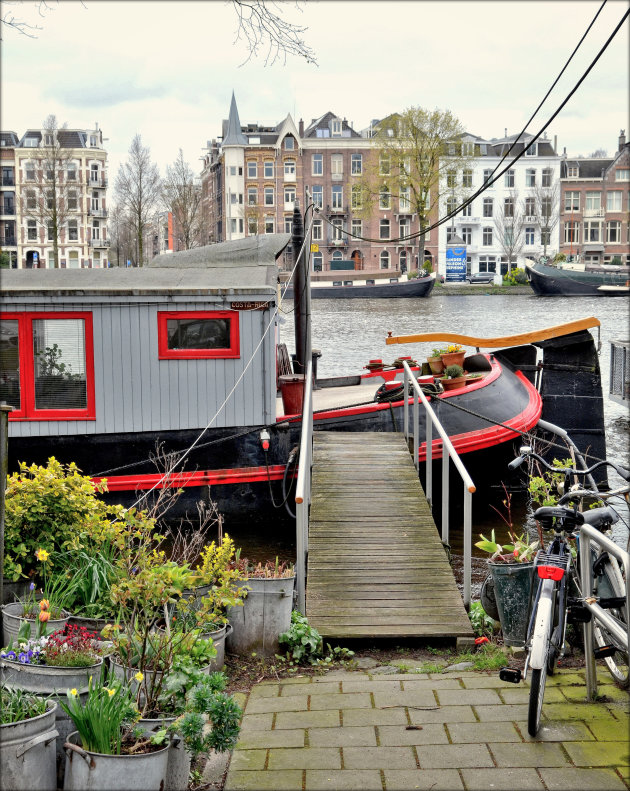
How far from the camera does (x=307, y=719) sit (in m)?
4.03

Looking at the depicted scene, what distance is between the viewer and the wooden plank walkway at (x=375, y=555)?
5730 millimetres

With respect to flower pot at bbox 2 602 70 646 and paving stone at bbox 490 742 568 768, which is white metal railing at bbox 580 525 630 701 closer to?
paving stone at bbox 490 742 568 768

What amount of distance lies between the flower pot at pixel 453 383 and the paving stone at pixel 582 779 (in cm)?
861

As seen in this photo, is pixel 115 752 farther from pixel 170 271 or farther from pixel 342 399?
pixel 342 399

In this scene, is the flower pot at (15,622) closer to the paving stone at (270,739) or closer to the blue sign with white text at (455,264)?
the paving stone at (270,739)

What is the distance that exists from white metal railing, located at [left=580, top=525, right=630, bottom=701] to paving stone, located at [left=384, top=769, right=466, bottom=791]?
0.87m

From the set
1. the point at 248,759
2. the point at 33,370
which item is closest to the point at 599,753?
the point at 248,759

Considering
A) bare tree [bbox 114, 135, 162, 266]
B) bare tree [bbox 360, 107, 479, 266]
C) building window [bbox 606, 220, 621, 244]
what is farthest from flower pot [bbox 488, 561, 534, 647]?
building window [bbox 606, 220, 621, 244]

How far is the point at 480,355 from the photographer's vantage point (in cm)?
1338

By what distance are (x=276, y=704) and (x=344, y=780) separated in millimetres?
930

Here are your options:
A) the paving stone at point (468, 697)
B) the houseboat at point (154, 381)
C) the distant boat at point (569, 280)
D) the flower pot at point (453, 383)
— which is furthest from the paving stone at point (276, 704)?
the distant boat at point (569, 280)

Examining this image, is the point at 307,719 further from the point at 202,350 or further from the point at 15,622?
the point at 202,350

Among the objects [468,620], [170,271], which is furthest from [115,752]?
[170,271]

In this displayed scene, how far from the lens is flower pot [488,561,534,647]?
5000mm
